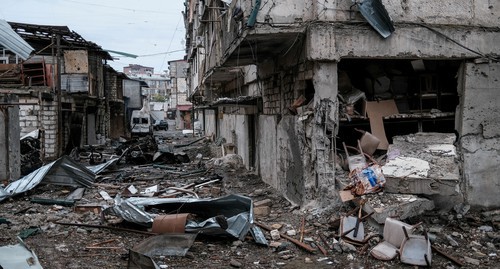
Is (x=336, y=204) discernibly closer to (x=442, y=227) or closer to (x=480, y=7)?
(x=442, y=227)

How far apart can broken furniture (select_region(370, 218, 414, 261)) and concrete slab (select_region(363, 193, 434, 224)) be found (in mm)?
372

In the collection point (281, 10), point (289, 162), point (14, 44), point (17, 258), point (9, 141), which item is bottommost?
point (17, 258)

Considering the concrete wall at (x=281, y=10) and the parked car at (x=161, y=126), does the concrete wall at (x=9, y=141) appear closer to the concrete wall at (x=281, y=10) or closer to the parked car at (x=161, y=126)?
the concrete wall at (x=281, y=10)

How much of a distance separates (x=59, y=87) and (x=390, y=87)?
47.0 feet

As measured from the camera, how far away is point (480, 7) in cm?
815

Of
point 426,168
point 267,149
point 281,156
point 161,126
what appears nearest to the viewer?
point 426,168

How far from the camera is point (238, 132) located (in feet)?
53.3

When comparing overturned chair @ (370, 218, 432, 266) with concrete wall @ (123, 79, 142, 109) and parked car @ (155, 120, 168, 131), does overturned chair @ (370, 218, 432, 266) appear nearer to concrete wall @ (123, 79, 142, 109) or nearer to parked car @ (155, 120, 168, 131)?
concrete wall @ (123, 79, 142, 109)

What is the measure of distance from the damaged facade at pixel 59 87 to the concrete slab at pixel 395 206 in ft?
26.4

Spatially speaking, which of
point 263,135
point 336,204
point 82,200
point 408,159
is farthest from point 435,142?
point 82,200

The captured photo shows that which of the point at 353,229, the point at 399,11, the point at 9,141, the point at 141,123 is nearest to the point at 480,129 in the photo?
the point at 399,11

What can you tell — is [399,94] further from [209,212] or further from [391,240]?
[209,212]

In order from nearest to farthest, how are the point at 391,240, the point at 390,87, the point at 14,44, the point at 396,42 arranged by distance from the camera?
1. the point at 391,240
2. the point at 396,42
3. the point at 14,44
4. the point at 390,87

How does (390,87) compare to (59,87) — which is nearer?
(390,87)
